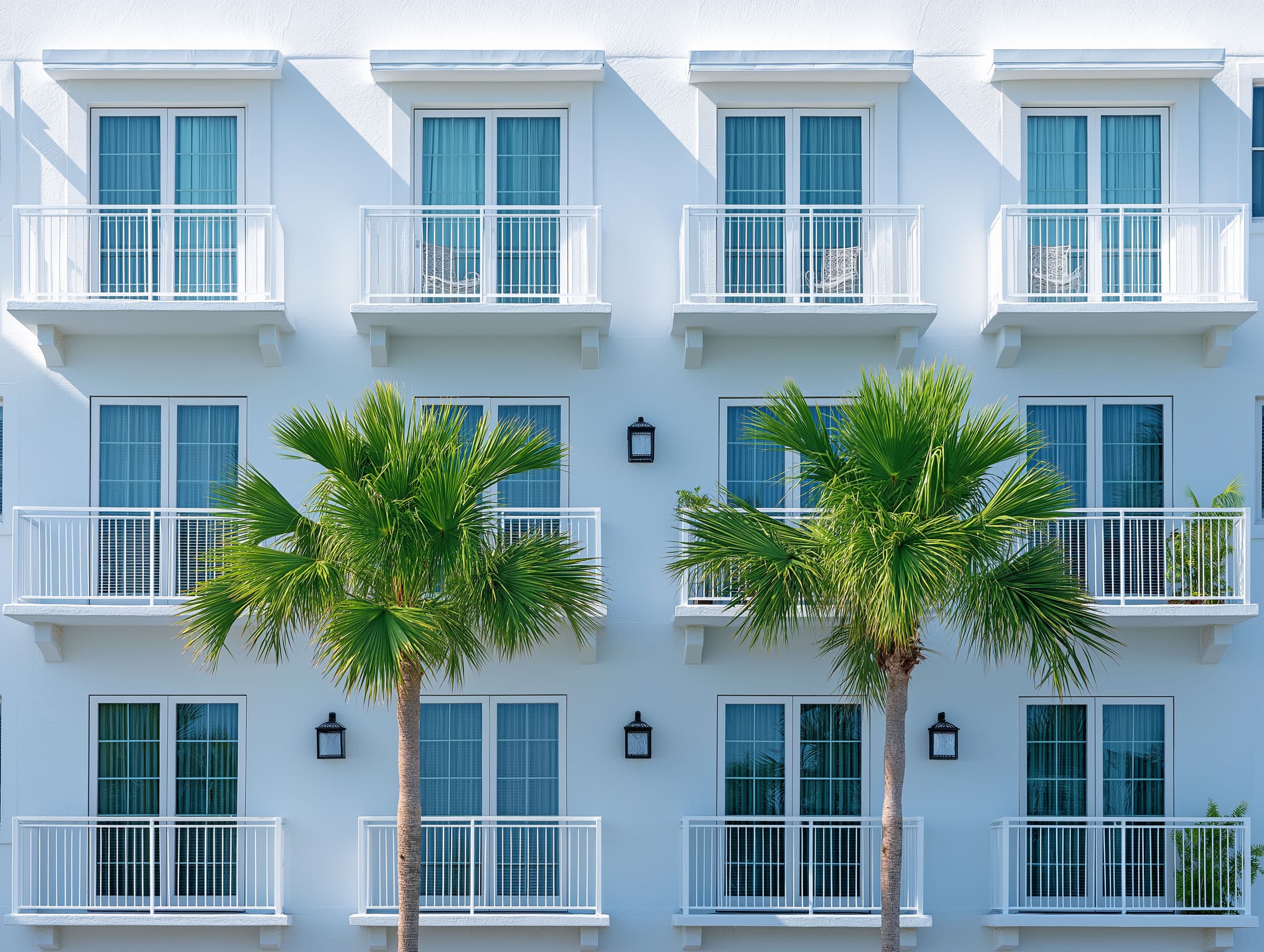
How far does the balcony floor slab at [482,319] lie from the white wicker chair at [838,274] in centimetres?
226

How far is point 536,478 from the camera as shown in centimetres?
1432

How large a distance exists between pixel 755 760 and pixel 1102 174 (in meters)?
7.45

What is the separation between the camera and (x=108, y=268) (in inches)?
566

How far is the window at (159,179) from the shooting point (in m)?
14.3

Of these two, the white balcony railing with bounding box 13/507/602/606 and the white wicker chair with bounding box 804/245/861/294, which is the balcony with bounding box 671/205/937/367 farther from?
the white balcony railing with bounding box 13/507/602/606

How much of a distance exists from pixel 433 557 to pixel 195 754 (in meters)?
4.96

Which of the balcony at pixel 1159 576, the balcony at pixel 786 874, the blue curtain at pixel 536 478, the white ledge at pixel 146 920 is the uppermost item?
the blue curtain at pixel 536 478

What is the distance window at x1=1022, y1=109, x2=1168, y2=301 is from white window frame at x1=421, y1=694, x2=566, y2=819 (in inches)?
277

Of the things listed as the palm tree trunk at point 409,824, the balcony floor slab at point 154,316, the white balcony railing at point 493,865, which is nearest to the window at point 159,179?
the balcony floor slab at point 154,316

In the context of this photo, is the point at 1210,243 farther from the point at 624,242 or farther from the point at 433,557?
the point at 433,557

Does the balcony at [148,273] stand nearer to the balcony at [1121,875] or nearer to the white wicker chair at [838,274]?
the white wicker chair at [838,274]

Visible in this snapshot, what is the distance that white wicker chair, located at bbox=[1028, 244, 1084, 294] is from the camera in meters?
14.1

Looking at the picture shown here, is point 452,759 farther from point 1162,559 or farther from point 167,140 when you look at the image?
point 1162,559

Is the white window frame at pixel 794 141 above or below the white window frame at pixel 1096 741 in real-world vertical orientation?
above
